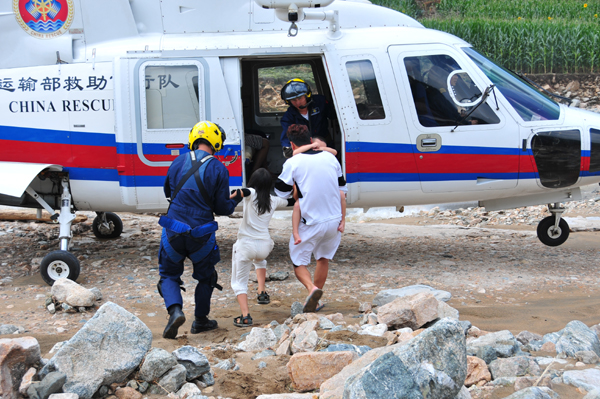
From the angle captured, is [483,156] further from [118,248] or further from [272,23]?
[118,248]

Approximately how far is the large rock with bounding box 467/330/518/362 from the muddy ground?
1.93 feet

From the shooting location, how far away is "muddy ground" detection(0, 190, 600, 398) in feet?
16.1

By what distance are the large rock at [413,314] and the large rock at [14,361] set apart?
2.56 m

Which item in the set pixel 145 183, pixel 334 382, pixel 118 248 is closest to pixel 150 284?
pixel 145 183

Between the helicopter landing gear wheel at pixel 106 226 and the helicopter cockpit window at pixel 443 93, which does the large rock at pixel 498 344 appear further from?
the helicopter landing gear wheel at pixel 106 226

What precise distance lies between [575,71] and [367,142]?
1332 cm

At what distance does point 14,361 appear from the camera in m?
3.28

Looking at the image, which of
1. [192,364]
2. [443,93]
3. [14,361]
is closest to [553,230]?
[443,93]

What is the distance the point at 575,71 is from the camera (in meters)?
17.4

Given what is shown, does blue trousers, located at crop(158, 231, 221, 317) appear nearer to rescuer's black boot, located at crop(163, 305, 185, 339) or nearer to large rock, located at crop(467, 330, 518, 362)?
rescuer's black boot, located at crop(163, 305, 185, 339)

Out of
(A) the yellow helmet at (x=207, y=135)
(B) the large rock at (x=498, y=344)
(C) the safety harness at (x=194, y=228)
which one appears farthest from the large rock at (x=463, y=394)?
(A) the yellow helmet at (x=207, y=135)

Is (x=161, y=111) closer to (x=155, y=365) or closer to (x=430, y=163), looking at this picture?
(x=430, y=163)

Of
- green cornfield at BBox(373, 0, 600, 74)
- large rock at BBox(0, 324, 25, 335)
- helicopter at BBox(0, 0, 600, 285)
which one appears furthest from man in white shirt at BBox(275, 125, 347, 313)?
green cornfield at BBox(373, 0, 600, 74)

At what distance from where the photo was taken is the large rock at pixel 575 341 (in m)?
3.92
